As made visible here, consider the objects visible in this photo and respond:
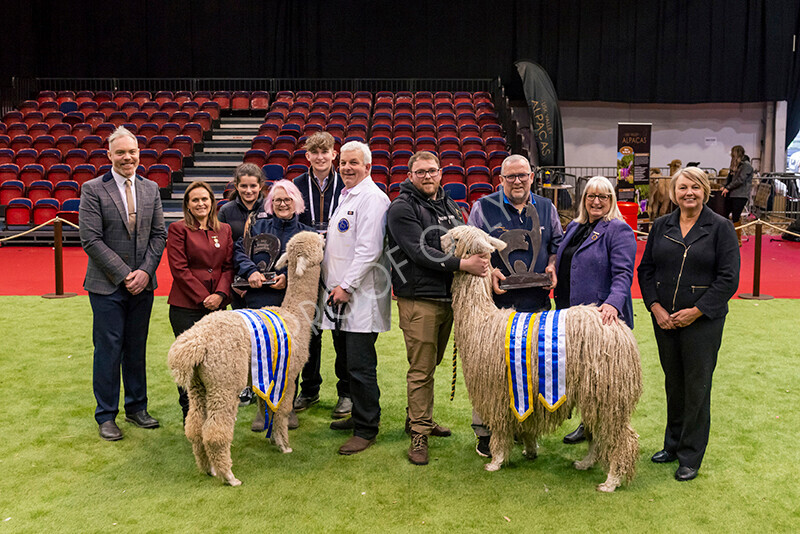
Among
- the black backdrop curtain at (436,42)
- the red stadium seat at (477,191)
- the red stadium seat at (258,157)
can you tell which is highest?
the black backdrop curtain at (436,42)

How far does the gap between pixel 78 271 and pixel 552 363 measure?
8.26 meters

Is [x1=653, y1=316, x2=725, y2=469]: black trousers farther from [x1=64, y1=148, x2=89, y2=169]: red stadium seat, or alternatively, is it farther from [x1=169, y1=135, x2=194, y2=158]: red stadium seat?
[x1=64, y1=148, x2=89, y2=169]: red stadium seat

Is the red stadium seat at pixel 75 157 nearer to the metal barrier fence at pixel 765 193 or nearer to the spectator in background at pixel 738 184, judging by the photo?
the metal barrier fence at pixel 765 193

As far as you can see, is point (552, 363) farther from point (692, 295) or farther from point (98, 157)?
point (98, 157)

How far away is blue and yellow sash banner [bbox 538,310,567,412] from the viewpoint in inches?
127

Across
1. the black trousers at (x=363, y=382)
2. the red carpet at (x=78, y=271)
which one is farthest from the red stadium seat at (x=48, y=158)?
the black trousers at (x=363, y=382)

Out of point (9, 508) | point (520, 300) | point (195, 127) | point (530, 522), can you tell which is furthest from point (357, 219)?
point (195, 127)

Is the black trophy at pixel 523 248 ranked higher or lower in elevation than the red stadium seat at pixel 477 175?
lower

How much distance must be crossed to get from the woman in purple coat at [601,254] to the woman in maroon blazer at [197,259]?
7.15 feet

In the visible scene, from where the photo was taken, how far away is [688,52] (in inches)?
662

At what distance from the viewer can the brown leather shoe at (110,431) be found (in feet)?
13.0

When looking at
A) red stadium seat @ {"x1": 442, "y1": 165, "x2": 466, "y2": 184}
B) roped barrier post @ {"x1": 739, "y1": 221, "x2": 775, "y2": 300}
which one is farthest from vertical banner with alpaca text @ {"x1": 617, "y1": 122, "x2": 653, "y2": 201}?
roped barrier post @ {"x1": 739, "y1": 221, "x2": 775, "y2": 300}

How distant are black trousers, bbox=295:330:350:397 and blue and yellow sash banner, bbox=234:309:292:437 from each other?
2.74 feet

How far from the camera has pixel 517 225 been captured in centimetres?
381
